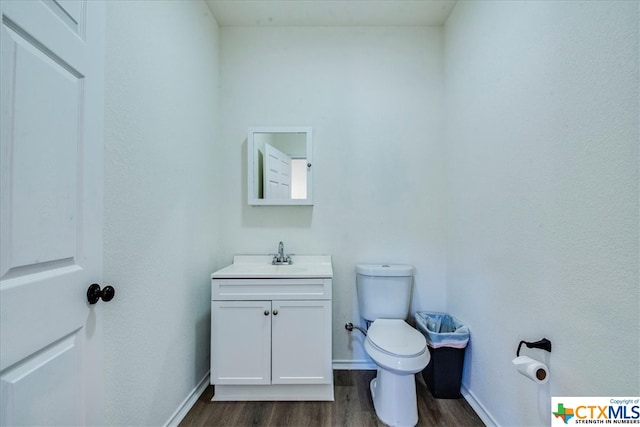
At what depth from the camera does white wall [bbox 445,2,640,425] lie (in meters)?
0.76

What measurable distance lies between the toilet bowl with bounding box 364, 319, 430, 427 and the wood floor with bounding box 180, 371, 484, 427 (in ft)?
0.30

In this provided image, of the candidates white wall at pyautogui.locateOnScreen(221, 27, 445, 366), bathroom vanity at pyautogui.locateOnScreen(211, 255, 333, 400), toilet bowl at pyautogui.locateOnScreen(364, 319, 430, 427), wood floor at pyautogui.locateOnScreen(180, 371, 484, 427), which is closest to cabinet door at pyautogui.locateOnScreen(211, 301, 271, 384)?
bathroom vanity at pyautogui.locateOnScreen(211, 255, 333, 400)

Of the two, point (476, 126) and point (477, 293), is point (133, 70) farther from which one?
point (477, 293)

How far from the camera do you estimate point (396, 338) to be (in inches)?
56.6

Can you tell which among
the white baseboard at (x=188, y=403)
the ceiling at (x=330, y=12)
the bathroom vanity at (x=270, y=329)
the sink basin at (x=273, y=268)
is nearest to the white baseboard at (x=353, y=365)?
the bathroom vanity at (x=270, y=329)

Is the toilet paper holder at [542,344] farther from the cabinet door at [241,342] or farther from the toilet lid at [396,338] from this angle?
the cabinet door at [241,342]

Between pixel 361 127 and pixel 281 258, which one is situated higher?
pixel 361 127

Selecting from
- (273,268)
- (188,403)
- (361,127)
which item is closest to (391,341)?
(273,268)

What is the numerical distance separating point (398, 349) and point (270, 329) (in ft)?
2.42

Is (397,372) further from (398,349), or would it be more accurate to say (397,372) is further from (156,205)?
(156,205)

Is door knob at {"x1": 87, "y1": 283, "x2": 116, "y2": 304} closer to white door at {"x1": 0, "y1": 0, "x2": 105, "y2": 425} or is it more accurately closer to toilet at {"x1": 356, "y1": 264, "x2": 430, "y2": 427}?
white door at {"x1": 0, "y1": 0, "x2": 105, "y2": 425}

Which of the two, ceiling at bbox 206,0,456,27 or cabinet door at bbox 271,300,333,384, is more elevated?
ceiling at bbox 206,0,456,27

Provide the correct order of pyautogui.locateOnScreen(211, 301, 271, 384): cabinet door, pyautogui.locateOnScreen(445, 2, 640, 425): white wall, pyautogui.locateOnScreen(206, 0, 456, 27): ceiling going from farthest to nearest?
1. pyautogui.locateOnScreen(206, 0, 456, 27): ceiling
2. pyautogui.locateOnScreen(211, 301, 271, 384): cabinet door
3. pyautogui.locateOnScreen(445, 2, 640, 425): white wall

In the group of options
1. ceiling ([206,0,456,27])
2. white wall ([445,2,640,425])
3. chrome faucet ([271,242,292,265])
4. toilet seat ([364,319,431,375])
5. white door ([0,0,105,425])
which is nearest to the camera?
white door ([0,0,105,425])
